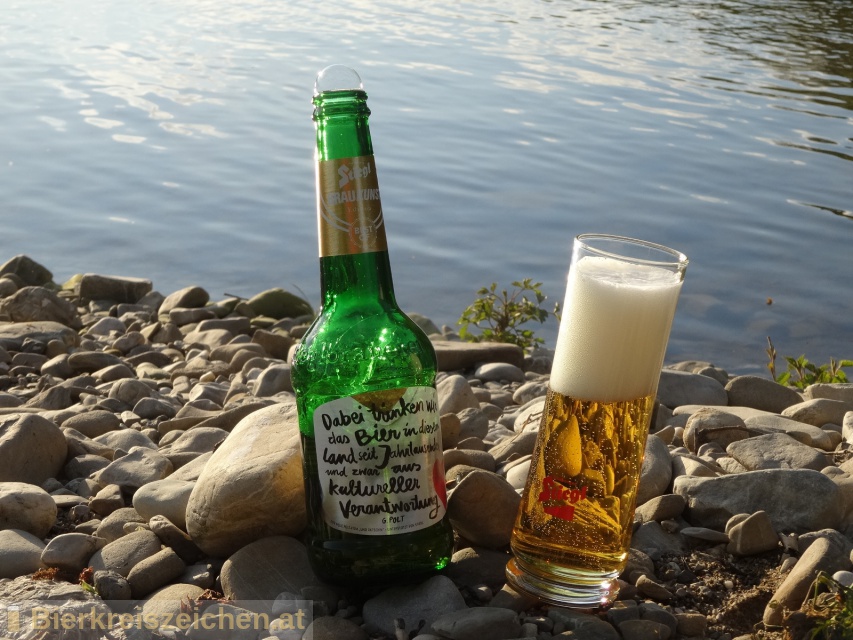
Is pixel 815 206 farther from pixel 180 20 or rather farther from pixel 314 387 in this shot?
pixel 180 20

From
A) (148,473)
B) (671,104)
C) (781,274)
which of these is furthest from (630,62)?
(148,473)

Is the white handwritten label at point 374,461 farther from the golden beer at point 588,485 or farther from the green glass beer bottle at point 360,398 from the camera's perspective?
the golden beer at point 588,485

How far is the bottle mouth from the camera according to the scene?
9.61ft

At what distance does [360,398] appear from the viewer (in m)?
→ 2.71

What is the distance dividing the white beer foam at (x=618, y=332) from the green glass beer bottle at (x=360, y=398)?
441 millimetres

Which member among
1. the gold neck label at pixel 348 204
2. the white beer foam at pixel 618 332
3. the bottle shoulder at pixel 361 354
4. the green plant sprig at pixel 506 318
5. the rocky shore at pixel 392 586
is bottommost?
the green plant sprig at pixel 506 318

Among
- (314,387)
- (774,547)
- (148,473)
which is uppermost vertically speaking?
(314,387)

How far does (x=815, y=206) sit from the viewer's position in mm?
11086

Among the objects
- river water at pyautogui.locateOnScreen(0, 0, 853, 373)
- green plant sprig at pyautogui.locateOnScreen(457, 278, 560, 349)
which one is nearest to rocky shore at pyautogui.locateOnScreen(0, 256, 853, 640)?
green plant sprig at pyautogui.locateOnScreen(457, 278, 560, 349)

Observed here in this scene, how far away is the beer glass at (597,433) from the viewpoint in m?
2.67

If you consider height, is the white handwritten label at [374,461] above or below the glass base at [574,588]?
above

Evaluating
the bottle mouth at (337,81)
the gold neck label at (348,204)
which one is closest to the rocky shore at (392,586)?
the gold neck label at (348,204)

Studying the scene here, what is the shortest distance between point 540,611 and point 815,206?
31.2 ft

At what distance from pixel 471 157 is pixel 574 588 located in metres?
10.1
